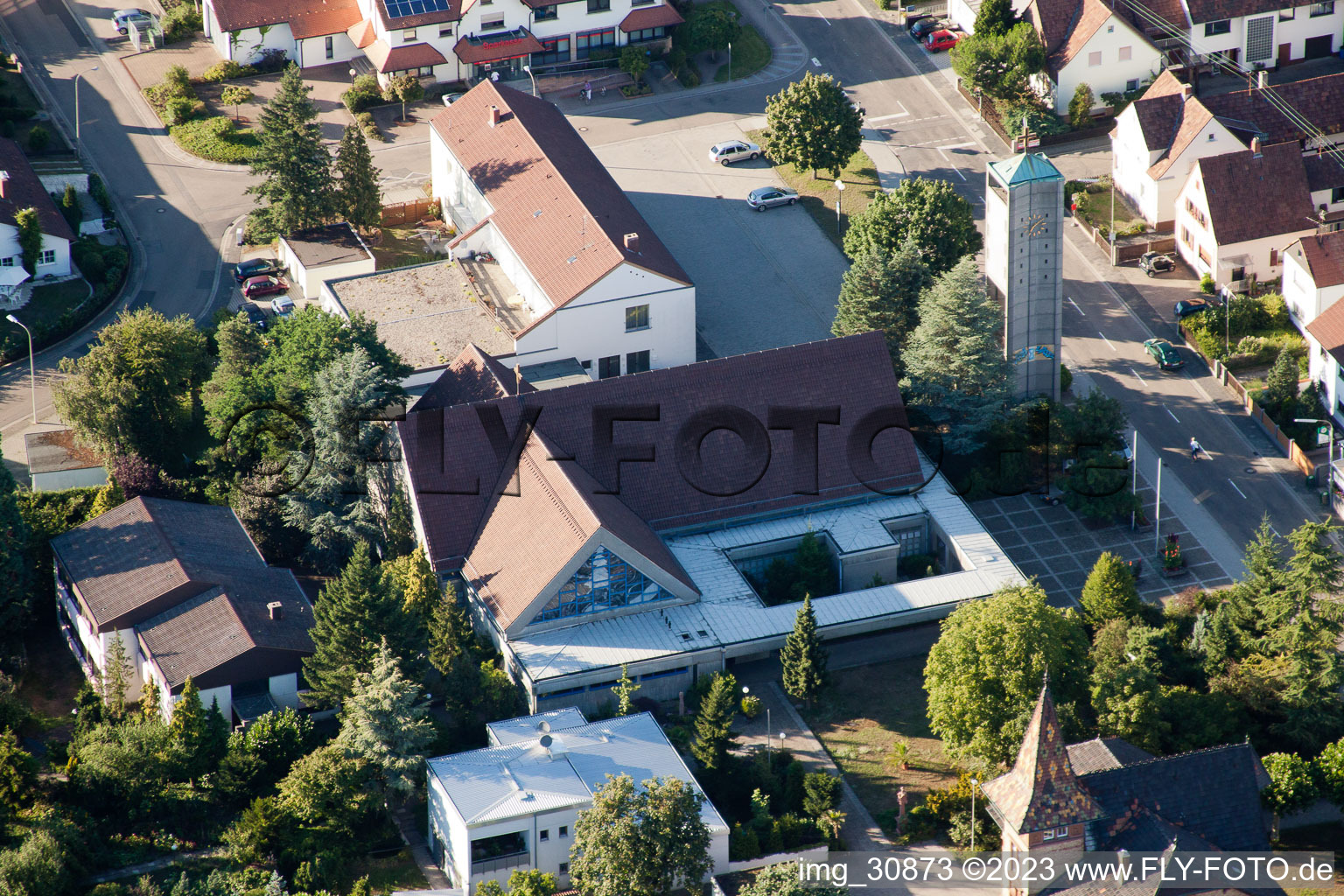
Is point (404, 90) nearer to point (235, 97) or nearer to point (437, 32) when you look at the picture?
point (437, 32)

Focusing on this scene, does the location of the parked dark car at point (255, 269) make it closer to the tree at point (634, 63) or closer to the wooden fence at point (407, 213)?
the wooden fence at point (407, 213)

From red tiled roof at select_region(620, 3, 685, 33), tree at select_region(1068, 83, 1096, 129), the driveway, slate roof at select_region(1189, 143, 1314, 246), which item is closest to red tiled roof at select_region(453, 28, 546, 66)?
red tiled roof at select_region(620, 3, 685, 33)

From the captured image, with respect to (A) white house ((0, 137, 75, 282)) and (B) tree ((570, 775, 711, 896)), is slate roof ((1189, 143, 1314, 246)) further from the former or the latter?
(A) white house ((0, 137, 75, 282))

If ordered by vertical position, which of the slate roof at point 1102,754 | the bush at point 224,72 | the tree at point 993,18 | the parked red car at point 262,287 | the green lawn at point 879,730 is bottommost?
the green lawn at point 879,730

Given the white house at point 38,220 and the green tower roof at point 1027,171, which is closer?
the green tower roof at point 1027,171

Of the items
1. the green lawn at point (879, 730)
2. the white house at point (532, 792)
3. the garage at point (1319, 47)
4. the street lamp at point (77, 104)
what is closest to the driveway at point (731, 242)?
the green lawn at point (879, 730)

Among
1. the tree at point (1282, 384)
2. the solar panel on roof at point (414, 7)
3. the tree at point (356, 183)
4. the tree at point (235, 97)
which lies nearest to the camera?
the tree at point (1282, 384)
